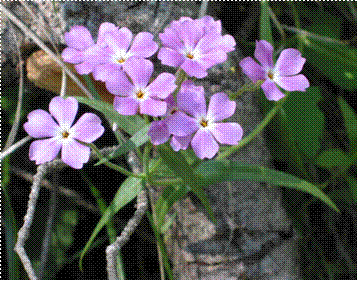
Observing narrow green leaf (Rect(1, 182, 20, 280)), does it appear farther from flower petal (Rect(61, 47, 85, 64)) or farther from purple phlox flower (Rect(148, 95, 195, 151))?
purple phlox flower (Rect(148, 95, 195, 151))

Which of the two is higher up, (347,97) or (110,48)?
(110,48)

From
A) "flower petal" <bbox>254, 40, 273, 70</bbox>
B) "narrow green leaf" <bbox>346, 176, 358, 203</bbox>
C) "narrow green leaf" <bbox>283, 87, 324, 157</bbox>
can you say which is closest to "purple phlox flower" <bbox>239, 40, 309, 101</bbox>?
"flower petal" <bbox>254, 40, 273, 70</bbox>

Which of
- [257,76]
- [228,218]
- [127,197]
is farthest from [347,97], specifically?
[127,197]

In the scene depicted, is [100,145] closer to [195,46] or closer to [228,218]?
[228,218]

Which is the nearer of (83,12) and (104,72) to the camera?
(104,72)

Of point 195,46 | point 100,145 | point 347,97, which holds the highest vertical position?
point 195,46

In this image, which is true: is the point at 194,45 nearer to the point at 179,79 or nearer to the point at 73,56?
the point at 179,79

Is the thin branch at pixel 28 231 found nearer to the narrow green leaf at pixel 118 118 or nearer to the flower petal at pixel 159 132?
the narrow green leaf at pixel 118 118
